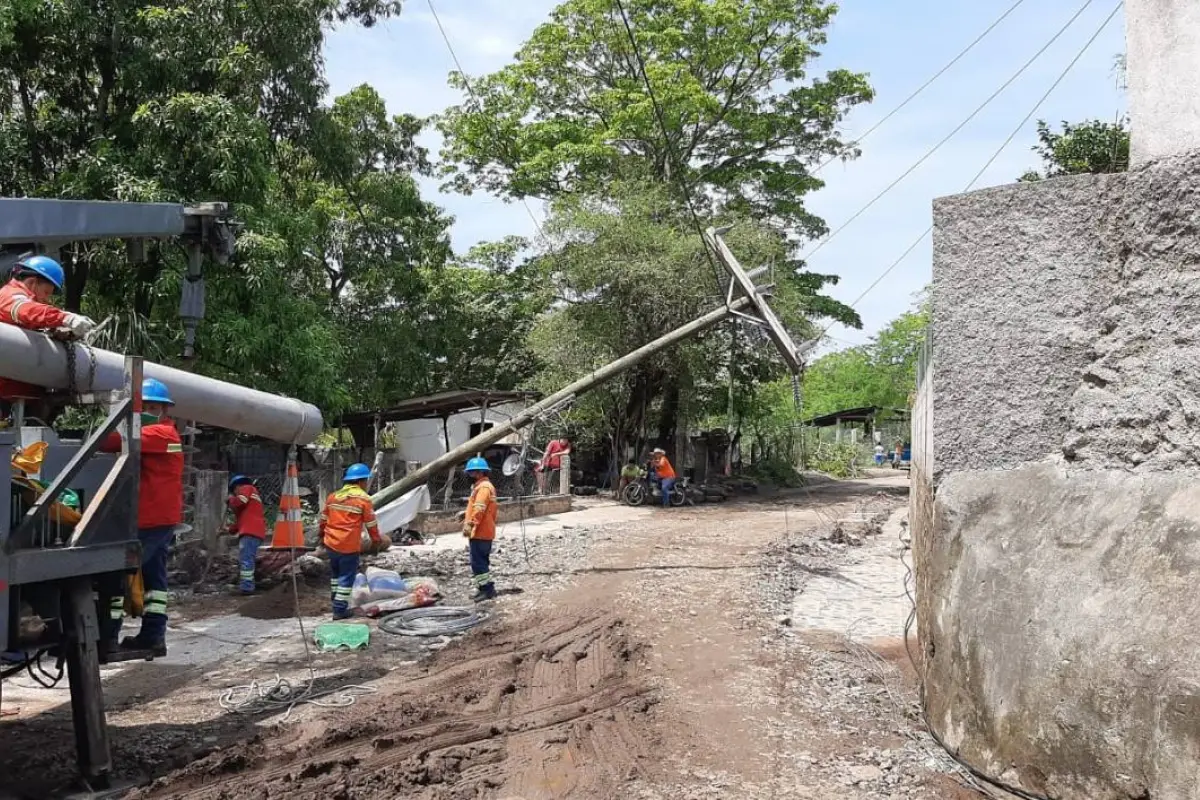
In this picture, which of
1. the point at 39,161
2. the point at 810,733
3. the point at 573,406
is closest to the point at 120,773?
the point at 810,733

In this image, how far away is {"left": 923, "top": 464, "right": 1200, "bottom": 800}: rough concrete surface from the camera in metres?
3.29

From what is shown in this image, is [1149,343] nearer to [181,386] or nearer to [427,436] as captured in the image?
[181,386]

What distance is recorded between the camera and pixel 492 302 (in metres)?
28.8

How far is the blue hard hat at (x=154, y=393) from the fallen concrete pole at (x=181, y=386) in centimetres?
30

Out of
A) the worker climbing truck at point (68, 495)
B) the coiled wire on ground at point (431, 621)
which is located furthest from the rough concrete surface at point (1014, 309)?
the coiled wire on ground at point (431, 621)

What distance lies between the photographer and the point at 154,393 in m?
6.27

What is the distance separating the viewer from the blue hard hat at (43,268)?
17.8ft

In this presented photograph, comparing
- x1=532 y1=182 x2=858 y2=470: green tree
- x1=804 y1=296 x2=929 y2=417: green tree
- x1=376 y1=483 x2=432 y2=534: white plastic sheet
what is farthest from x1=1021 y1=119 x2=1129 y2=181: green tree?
x1=804 y1=296 x2=929 y2=417: green tree

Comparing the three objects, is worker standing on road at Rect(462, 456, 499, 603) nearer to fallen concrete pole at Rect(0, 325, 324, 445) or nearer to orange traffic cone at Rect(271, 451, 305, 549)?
orange traffic cone at Rect(271, 451, 305, 549)

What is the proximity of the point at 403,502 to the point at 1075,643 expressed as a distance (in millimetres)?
12235

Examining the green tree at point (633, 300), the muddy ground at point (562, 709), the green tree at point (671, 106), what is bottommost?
the muddy ground at point (562, 709)

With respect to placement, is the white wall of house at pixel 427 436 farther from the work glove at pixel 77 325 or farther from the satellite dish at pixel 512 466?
the work glove at pixel 77 325

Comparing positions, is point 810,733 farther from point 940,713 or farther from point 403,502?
point 403,502

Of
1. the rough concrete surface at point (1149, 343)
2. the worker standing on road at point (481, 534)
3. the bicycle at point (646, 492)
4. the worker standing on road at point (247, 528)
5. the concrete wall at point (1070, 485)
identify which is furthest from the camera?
the bicycle at point (646, 492)
